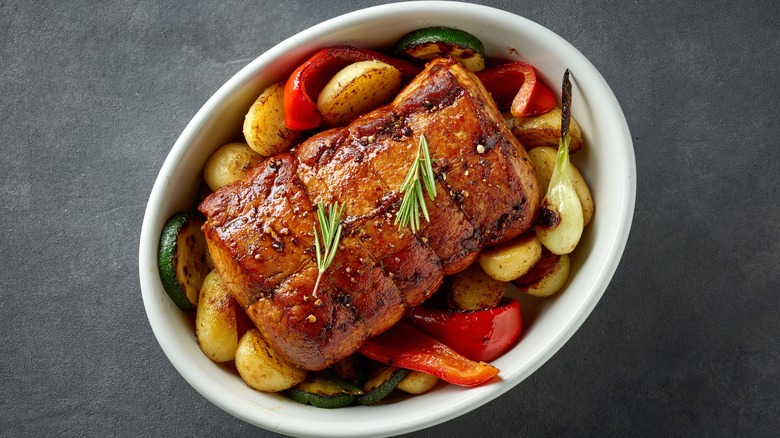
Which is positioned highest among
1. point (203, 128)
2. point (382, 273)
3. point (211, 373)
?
point (203, 128)

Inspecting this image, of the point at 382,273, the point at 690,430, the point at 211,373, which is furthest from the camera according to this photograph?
the point at 690,430

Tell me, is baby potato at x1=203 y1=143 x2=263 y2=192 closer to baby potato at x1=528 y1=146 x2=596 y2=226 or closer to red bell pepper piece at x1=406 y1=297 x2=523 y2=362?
red bell pepper piece at x1=406 y1=297 x2=523 y2=362

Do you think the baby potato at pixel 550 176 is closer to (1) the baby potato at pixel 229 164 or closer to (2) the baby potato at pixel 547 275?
(2) the baby potato at pixel 547 275

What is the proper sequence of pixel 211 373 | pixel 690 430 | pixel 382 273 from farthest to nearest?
pixel 690 430 → pixel 211 373 → pixel 382 273

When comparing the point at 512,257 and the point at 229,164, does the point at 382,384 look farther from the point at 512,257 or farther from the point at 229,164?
the point at 229,164

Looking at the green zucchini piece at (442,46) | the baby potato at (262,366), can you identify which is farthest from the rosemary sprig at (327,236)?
the green zucchini piece at (442,46)

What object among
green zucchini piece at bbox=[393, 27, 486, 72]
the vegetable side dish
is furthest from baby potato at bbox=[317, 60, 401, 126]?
green zucchini piece at bbox=[393, 27, 486, 72]

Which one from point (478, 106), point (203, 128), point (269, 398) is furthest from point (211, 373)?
point (478, 106)

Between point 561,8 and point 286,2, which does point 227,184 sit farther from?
point 561,8
